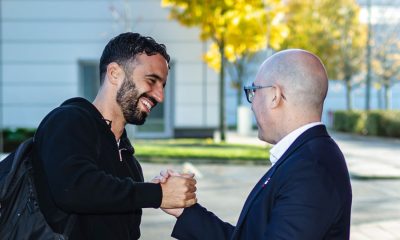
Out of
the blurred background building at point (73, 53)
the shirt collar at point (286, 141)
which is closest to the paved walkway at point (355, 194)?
the shirt collar at point (286, 141)

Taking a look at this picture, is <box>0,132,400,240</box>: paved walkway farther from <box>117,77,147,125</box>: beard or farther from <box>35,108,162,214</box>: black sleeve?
<box>35,108,162,214</box>: black sleeve

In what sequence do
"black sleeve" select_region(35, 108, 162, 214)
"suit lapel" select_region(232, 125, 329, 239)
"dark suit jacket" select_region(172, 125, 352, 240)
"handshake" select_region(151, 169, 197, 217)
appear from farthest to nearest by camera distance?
"handshake" select_region(151, 169, 197, 217) < "black sleeve" select_region(35, 108, 162, 214) < "suit lapel" select_region(232, 125, 329, 239) < "dark suit jacket" select_region(172, 125, 352, 240)

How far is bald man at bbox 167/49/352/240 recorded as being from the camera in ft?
6.98

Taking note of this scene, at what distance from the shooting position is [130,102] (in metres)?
2.85

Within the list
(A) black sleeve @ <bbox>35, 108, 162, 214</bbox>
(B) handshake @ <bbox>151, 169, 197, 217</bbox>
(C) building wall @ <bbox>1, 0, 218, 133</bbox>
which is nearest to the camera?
(A) black sleeve @ <bbox>35, 108, 162, 214</bbox>

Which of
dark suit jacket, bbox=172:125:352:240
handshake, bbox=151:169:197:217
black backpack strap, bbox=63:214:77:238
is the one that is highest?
dark suit jacket, bbox=172:125:352:240

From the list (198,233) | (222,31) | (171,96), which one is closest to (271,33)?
(222,31)

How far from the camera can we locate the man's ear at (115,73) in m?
2.81

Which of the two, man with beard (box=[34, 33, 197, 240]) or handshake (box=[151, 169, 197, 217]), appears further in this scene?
handshake (box=[151, 169, 197, 217])

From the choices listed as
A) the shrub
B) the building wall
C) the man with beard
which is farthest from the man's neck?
the shrub

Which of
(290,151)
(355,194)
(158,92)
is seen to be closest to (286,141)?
(290,151)

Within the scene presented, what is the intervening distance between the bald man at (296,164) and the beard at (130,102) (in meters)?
0.51

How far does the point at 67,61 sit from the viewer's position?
2777cm

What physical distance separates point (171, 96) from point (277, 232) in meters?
26.6
